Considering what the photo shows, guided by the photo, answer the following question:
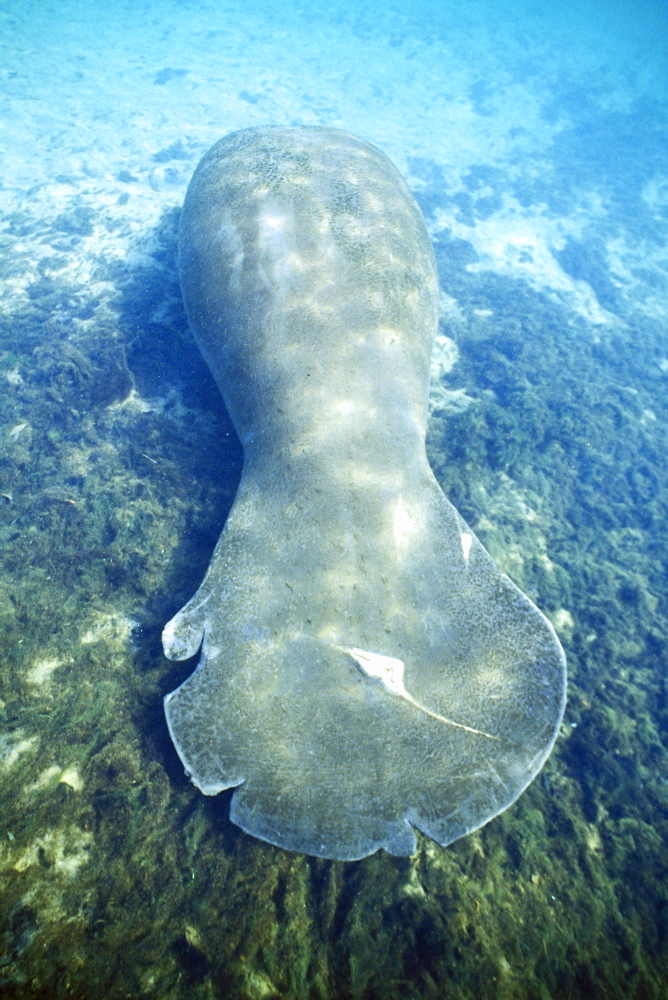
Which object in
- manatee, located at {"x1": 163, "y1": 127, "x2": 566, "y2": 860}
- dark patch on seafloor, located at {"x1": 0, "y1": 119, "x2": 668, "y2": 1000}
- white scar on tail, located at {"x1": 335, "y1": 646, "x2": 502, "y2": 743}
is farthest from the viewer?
white scar on tail, located at {"x1": 335, "y1": 646, "x2": 502, "y2": 743}

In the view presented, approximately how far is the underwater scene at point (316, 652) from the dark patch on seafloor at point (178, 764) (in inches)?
0.7

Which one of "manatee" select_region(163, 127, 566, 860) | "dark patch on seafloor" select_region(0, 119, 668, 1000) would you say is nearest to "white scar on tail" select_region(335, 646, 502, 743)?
"manatee" select_region(163, 127, 566, 860)

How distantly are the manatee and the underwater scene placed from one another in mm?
20

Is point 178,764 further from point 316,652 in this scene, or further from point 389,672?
point 389,672

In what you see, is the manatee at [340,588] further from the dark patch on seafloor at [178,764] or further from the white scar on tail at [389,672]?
the dark patch on seafloor at [178,764]

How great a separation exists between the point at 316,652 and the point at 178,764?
1141 millimetres

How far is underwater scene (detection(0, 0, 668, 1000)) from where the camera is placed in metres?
2.34

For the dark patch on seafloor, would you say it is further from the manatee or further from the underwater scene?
the manatee

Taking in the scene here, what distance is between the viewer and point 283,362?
3598 millimetres

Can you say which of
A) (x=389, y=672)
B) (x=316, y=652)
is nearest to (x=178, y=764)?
(x=316, y=652)

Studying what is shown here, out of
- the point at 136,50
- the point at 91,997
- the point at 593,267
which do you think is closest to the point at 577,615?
the point at 91,997

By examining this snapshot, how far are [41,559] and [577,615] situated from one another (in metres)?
5.00

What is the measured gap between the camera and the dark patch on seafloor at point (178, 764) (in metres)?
2.26

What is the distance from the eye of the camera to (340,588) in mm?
2939
